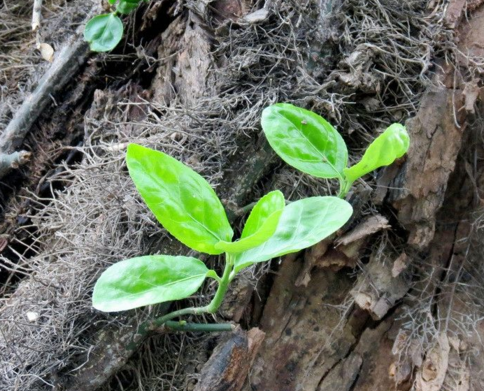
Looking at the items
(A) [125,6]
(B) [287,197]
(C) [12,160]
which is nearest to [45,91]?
(C) [12,160]

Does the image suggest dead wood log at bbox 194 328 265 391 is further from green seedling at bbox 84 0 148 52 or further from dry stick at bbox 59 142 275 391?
green seedling at bbox 84 0 148 52

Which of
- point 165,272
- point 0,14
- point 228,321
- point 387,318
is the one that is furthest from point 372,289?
point 0,14

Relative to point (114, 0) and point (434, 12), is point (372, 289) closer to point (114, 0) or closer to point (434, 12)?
point (434, 12)

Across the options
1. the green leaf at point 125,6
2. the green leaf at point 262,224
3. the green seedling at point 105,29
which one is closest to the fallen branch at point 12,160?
the green seedling at point 105,29

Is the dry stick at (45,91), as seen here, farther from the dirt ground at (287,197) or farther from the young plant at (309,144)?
the young plant at (309,144)

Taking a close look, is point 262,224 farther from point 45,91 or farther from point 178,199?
point 45,91

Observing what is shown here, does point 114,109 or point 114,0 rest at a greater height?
point 114,0
